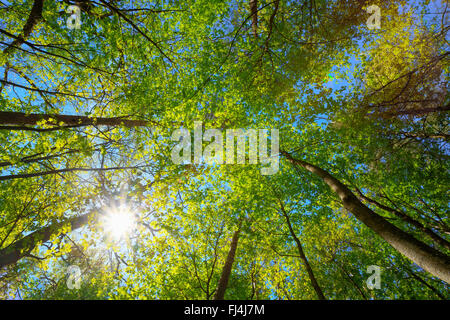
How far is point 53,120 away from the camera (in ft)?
15.7

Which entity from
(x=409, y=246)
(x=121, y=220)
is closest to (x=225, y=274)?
(x=121, y=220)

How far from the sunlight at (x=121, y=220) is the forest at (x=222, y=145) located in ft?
0.26

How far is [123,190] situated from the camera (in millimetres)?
6836

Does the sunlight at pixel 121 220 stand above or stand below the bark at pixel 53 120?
below

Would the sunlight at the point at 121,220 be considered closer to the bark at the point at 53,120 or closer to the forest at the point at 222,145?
the forest at the point at 222,145

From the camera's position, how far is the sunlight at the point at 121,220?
6.72 m

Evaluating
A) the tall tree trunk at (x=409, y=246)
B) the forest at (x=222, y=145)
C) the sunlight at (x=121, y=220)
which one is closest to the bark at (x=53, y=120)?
the forest at (x=222, y=145)

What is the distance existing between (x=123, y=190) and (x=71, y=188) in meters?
2.45

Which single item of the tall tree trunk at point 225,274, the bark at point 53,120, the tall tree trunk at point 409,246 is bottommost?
the tall tree trunk at point 225,274

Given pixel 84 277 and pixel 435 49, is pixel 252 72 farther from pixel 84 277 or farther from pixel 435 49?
pixel 84 277

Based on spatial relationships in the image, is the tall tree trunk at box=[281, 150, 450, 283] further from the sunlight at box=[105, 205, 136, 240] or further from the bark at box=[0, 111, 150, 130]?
the bark at box=[0, 111, 150, 130]

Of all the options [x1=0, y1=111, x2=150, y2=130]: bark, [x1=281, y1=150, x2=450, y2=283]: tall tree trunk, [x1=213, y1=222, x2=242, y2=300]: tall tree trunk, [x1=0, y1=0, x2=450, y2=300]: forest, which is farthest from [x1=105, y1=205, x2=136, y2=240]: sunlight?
[x1=281, y1=150, x2=450, y2=283]: tall tree trunk

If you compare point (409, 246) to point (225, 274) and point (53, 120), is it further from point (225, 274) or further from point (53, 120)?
point (53, 120)
